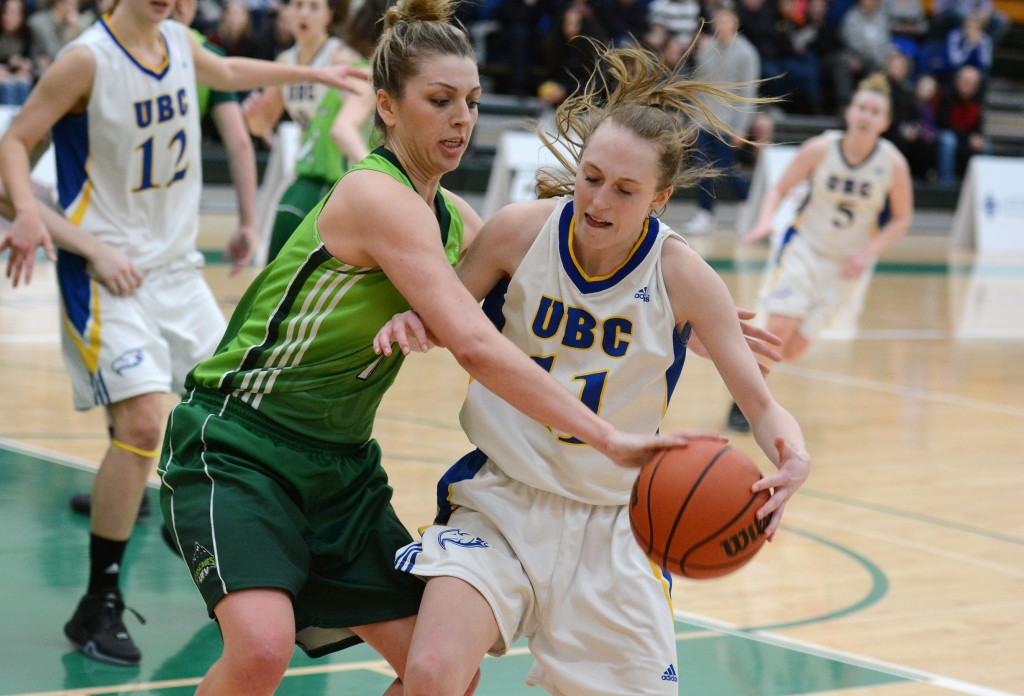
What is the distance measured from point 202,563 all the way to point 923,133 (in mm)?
16459

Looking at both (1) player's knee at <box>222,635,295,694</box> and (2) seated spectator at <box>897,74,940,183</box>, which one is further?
(2) seated spectator at <box>897,74,940,183</box>

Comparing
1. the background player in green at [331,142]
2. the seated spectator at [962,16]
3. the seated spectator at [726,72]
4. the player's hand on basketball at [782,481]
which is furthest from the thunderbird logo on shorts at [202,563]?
the seated spectator at [962,16]

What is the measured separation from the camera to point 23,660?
Result: 12.5 ft

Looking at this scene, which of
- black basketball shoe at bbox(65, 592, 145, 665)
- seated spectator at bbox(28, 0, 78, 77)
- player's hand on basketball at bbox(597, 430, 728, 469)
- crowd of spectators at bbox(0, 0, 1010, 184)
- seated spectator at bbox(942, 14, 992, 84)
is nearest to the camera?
player's hand on basketball at bbox(597, 430, 728, 469)

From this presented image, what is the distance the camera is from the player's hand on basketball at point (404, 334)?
2.72m

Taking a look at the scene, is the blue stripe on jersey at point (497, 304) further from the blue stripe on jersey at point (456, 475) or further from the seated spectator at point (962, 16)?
the seated spectator at point (962, 16)

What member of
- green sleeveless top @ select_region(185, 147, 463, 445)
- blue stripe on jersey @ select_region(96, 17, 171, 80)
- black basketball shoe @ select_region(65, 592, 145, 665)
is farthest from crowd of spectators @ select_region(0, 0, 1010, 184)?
green sleeveless top @ select_region(185, 147, 463, 445)

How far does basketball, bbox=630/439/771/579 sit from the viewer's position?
106 inches

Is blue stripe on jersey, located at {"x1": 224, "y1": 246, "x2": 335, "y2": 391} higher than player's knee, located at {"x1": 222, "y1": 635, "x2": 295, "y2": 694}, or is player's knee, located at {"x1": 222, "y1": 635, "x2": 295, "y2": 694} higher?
blue stripe on jersey, located at {"x1": 224, "y1": 246, "x2": 335, "y2": 391}

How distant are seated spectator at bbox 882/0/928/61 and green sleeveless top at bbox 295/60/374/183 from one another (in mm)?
14251

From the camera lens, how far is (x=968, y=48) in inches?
714

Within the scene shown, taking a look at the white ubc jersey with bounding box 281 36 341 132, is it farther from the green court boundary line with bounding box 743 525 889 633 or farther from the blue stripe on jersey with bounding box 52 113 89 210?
the green court boundary line with bounding box 743 525 889 633

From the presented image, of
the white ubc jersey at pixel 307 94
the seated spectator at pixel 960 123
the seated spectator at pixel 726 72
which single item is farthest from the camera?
the seated spectator at pixel 960 123

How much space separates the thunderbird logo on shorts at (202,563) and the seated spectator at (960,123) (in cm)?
1653
